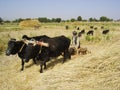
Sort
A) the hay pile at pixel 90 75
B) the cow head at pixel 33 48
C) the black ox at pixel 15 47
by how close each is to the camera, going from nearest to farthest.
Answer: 1. the hay pile at pixel 90 75
2. the cow head at pixel 33 48
3. the black ox at pixel 15 47

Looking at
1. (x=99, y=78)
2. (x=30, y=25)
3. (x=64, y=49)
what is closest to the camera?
(x=99, y=78)

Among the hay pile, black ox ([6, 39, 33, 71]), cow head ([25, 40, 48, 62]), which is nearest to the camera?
the hay pile

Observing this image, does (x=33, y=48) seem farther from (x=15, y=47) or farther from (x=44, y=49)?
(x=15, y=47)

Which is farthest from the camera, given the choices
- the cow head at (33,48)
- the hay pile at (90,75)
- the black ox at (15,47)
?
the black ox at (15,47)

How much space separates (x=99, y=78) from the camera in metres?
5.61

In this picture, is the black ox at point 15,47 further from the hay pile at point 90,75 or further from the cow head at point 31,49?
the hay pile at point 90,75

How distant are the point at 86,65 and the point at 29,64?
5.48 m

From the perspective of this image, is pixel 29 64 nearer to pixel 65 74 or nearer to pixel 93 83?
pixel 65 74

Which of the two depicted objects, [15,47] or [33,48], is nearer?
[33,48]

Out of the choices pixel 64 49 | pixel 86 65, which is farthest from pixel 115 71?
pixel 64 49

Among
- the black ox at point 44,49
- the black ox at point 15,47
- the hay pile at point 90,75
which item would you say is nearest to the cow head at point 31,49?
the black ox at point 44,49

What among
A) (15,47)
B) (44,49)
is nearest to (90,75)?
(44,49)

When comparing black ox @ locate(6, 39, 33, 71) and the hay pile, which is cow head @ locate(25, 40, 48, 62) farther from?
the hay pile

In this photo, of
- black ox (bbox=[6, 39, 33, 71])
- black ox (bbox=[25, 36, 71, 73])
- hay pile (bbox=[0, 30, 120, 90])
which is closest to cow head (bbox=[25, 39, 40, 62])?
black ox (bbox=[25, 36, 71, 73])
